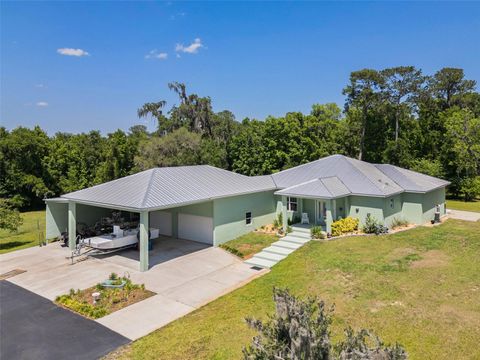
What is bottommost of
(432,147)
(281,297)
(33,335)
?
(33,335)

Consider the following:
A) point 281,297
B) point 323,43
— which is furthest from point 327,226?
point 281,297

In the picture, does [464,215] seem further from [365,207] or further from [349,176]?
[365,207]

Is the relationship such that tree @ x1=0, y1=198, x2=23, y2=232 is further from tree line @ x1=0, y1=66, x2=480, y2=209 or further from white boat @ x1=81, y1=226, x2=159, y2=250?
tree line @ x1=0, y1=66, x2=480, y2=209

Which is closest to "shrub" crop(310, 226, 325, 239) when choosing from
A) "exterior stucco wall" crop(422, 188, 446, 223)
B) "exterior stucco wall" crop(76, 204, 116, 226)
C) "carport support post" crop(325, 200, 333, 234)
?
"carport support post" crop(325, 200, 333, 234)

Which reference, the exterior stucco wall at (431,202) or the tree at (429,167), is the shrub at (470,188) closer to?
the tree at (429,167)

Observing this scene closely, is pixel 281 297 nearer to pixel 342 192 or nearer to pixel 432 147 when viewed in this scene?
pixel 342 192

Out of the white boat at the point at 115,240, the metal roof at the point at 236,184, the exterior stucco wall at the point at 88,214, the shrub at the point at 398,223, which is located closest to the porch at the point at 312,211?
the metal roof at the point at 236,184
